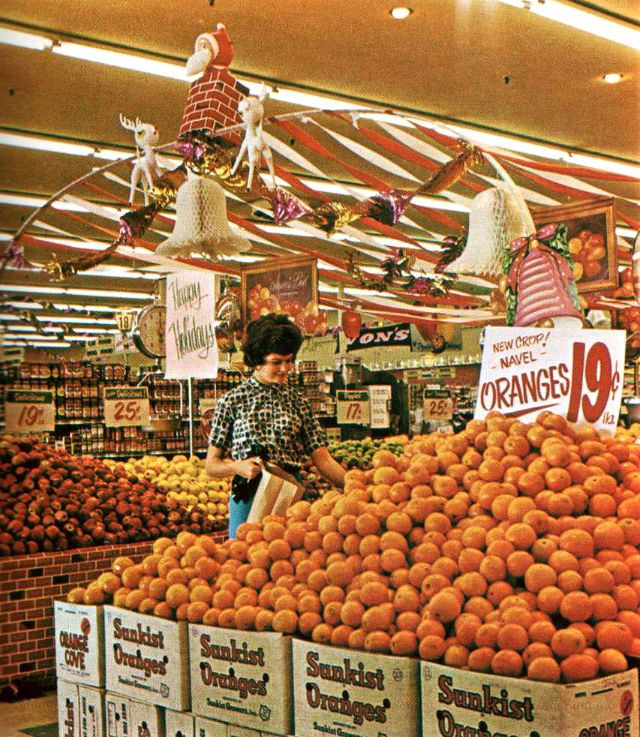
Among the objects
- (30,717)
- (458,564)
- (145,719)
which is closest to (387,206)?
(30,717)

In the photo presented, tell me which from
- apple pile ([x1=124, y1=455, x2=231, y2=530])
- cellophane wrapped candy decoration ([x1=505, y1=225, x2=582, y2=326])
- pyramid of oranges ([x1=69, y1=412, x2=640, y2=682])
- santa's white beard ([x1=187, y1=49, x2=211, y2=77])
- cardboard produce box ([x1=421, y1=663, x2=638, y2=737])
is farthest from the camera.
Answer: apple pile ([x1=124, y1=455, x2=231, y2=530])

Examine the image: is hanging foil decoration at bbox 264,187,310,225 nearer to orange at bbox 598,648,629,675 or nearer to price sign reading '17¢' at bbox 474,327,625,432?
price sign reading '17¢' at bbox 474,327,625,432

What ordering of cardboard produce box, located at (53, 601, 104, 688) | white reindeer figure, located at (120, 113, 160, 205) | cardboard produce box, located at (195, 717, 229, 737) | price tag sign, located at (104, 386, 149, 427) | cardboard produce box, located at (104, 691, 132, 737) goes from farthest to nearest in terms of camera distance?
price tag sign, located at (104, 386, 149, 427) < white reindeer figure, located at (120, 113, 160, 205) < cardboard produce box, located at (53, 601, 104, 688) < cardboard produce box, located at (104, 691, 132, 737) < cardboard produce box, located at (195, 717, 229, 737)

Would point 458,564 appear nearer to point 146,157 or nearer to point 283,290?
point 146,157

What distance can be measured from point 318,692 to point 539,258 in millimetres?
1722

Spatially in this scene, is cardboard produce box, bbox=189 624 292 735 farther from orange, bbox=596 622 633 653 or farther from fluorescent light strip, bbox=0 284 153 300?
fluorescent light strip, bbox=0 284 153 300

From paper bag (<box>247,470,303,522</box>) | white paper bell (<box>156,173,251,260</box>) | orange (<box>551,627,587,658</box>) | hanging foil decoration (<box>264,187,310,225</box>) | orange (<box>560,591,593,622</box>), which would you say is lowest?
orange (<box>551,627,587,658</box>)

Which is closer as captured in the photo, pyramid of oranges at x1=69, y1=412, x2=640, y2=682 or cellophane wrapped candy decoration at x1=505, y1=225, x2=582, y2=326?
pyramid of oranges at x1=69, y1=412, x2=640, y2=682

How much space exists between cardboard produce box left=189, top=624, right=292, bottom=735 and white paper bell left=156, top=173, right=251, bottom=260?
2.22 metres

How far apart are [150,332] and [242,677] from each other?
5160 millimetres

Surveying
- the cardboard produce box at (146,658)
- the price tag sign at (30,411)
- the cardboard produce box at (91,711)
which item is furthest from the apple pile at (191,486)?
the cardboard produce box at (146,658)

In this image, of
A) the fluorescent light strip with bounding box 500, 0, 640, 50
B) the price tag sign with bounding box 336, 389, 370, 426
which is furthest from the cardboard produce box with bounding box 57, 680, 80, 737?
the price tag sign with bounding box 336, 389, 370, 426

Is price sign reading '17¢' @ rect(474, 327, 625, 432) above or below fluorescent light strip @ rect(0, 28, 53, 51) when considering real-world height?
below

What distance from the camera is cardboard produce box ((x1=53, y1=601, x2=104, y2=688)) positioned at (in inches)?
110
